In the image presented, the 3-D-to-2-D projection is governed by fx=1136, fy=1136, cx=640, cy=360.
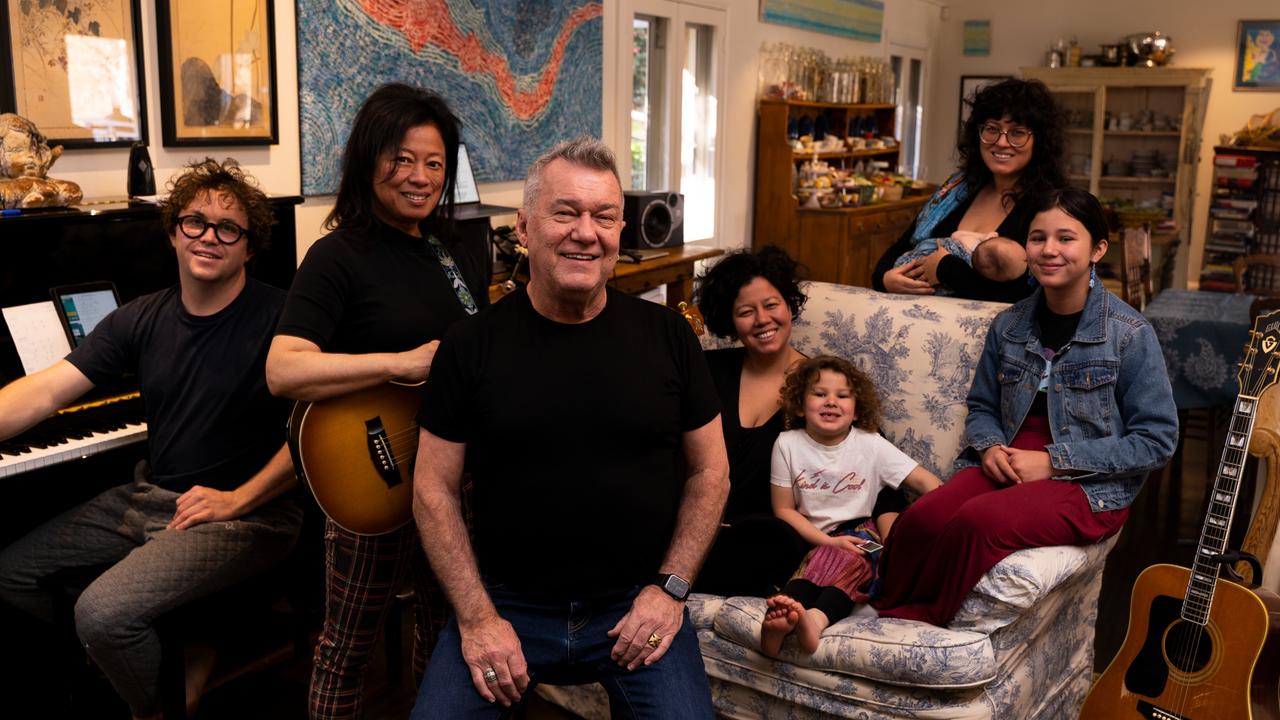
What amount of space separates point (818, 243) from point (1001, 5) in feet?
13.9

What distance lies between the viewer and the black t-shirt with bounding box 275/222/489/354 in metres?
2.04

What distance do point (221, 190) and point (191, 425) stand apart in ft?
1.66

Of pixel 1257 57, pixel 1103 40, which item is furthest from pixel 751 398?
pixel 1103 40

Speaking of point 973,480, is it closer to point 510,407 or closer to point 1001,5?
point 510,407

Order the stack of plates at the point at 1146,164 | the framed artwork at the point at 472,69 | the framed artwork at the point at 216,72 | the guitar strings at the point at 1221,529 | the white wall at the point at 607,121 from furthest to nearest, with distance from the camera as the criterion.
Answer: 1. the stack of plates at the point at 1146,164
2. the framed artwork at the point at 472,69
3. the framed artwork at the point at 216,72
4. the white wall at the point at 607,121
5. the guitar strings at the point at 1221,529

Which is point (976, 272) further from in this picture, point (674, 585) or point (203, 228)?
point (203, 228)

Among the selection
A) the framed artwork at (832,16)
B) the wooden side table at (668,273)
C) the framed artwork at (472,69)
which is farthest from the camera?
the framed artwork at (832,16)

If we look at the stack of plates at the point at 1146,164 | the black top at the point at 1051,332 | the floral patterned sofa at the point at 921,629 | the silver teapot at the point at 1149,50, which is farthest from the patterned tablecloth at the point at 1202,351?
the silver teapot at the point at 1149,50

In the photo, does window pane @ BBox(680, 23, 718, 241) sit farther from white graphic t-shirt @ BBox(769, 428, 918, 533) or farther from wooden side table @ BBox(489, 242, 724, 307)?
white graphic t-shirt @ BBox(769, 428, 918, 533)

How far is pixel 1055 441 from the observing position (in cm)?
244

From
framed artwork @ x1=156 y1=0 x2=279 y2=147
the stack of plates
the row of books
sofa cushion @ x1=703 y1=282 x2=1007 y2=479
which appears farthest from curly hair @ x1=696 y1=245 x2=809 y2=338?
the stack of plates

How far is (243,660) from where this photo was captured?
103 inches

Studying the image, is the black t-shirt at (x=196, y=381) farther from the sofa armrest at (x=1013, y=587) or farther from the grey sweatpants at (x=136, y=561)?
the sofa armrest at (x=1013, y=587)

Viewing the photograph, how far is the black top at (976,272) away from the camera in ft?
9.07
